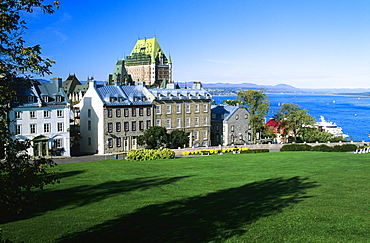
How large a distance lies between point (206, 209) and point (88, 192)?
7775 millimetres

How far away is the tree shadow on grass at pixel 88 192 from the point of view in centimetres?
1779

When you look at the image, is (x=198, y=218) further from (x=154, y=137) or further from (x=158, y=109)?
(x=158, y=109)

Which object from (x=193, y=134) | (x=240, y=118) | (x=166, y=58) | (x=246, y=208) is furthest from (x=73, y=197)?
(x=166, y=58)

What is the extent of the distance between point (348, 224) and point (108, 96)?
46457 mm

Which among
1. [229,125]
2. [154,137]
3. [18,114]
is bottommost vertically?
[154,137]

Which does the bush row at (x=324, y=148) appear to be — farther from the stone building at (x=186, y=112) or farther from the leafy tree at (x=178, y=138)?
the stone building at (x=186, y=112)

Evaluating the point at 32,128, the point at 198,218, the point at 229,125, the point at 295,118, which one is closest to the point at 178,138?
the point at 229,125

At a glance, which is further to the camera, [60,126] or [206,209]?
[60,126]

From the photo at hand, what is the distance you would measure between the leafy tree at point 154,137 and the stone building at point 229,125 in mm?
15384

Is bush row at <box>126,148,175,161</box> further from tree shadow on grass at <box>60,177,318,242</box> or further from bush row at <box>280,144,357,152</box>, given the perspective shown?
tree shadow on grass at <box>60,177,318,242</box>

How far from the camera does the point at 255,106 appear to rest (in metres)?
77.4

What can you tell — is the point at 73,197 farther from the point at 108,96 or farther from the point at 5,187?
the point at 108,96

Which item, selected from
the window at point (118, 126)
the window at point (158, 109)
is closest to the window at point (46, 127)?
the window at point (118, 126)

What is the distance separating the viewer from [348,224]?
44.1 feet
